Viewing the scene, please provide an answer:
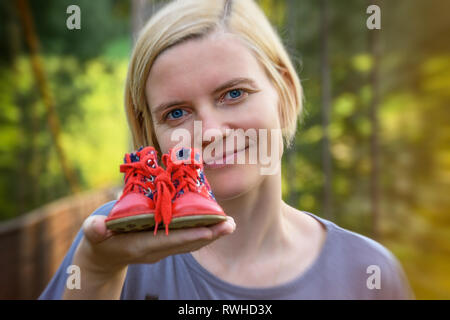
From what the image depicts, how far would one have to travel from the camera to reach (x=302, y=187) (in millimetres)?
899

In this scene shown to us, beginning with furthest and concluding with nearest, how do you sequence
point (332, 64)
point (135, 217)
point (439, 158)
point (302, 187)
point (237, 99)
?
point (439, 158) < point (332, 64) < point (302, 187) < point (237, 99) < point (135, 217)

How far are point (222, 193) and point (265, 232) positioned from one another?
140 mm

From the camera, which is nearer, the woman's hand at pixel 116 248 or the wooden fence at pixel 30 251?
the woman's hand at pixel 116 248

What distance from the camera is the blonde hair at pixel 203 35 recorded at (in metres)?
0.58

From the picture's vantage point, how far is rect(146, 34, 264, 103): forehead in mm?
562

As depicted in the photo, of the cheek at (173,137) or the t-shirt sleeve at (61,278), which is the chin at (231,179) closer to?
the cheek at (173,137)

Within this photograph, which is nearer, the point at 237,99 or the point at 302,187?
the point at 237,99

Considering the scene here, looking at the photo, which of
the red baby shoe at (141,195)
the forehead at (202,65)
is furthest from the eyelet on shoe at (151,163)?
the forehead at (202,65)

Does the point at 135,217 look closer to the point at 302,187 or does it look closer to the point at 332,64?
the point at 302,187

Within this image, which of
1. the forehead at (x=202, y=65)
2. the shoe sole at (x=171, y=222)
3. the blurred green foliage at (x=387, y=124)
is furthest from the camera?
the blurred green foliage at (x=387, y=124)

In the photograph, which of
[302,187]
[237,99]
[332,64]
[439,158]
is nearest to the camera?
[237,99]

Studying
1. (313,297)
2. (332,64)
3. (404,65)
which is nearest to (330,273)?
(313,297)
